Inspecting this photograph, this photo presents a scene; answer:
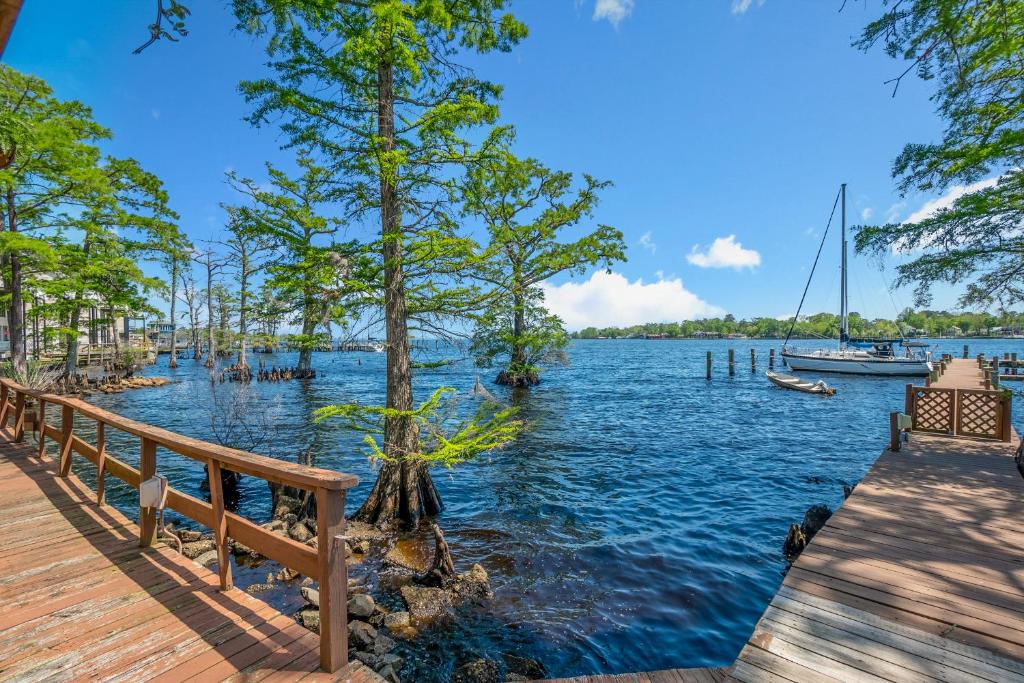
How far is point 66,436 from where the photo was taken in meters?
6.32

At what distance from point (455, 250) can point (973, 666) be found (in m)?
7.18

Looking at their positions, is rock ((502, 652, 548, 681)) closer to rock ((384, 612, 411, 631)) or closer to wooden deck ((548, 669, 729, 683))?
rock ((384, 612, 411, 631))

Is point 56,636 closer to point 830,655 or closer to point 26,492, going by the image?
point 26,492

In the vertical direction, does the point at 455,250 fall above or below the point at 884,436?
above

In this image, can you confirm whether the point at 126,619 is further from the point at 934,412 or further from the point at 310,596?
the point at 934,412

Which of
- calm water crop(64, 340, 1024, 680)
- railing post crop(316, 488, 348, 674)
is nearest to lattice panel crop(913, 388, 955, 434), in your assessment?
calm water crop(64, 340, 1024, 680)

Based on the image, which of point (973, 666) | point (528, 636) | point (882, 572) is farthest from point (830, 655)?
Result: point (528, 636)

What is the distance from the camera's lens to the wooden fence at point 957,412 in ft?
34.1

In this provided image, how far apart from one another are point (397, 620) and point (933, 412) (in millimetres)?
14553

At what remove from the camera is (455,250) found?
7.11 metres

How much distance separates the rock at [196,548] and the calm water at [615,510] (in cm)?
65

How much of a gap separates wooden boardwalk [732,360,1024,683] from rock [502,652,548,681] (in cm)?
220

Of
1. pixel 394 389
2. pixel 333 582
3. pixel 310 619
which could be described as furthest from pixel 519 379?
pixel 333 582

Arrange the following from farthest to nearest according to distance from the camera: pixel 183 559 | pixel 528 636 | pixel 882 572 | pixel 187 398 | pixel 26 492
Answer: pixel 187 398
pixel 26 492
pixel 528 636
pixel 882 572
pixel 183 559
